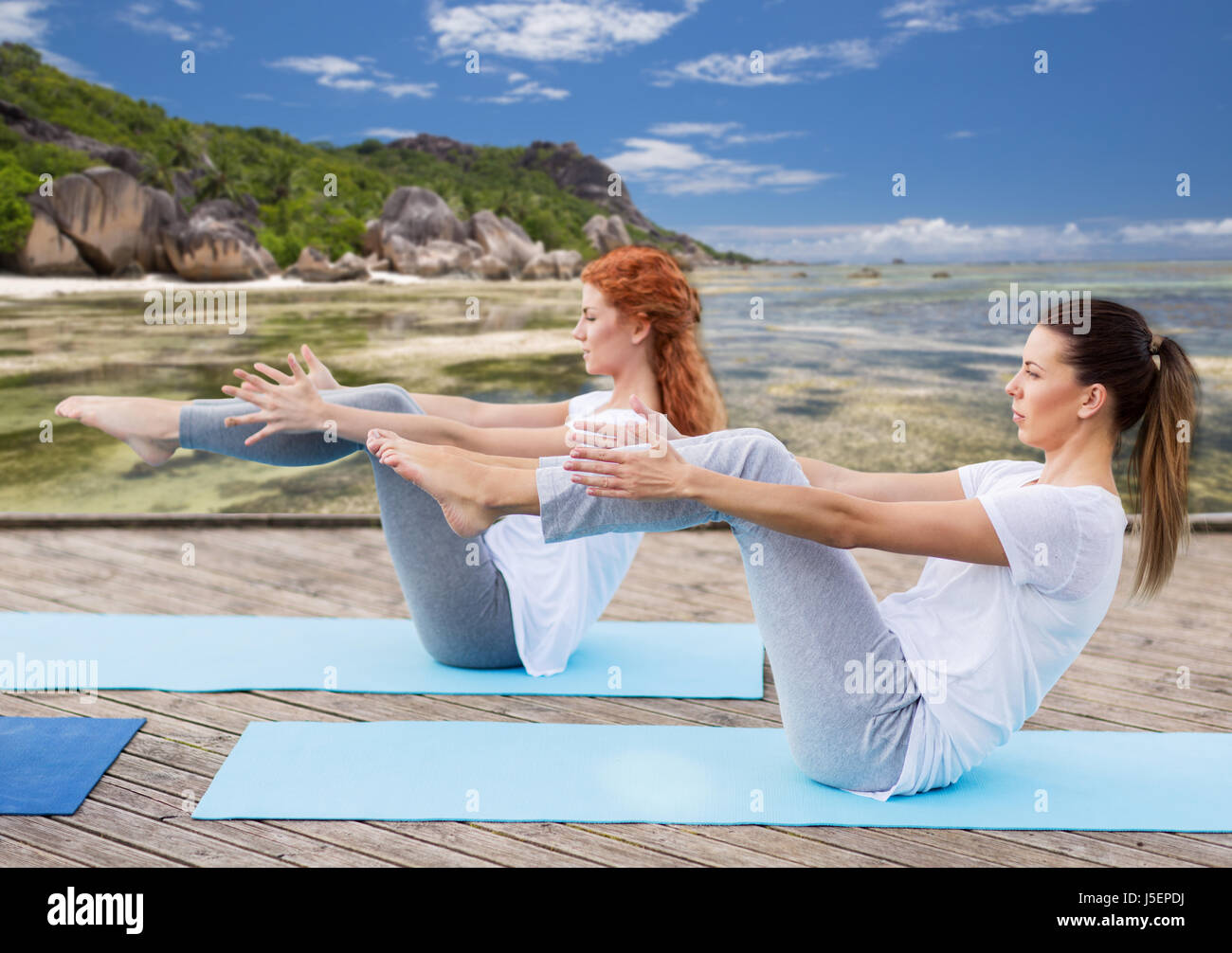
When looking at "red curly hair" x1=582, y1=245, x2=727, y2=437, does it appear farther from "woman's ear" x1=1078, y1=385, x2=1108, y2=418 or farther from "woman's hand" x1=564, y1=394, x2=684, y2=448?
"woman's ear" x1=1078, y1=385, x2=1108, y2=418

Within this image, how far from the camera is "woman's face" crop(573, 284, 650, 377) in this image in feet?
7.97

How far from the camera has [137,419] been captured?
2195 mm

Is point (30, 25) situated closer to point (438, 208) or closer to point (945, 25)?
point (438, 208)

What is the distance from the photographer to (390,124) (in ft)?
29.2

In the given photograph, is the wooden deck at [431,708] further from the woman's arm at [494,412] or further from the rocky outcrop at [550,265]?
the rocky outcrop at [550,265]

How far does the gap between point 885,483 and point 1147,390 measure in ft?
1.70

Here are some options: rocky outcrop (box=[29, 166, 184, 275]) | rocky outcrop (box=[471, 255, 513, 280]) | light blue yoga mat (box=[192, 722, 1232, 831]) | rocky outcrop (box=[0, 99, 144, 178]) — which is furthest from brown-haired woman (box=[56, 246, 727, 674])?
rocky outcrop (box=[0, 99, 144, 178])

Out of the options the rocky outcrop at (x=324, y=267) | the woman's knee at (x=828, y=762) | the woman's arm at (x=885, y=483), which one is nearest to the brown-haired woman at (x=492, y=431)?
the woman's arm at (x=885, y=483)

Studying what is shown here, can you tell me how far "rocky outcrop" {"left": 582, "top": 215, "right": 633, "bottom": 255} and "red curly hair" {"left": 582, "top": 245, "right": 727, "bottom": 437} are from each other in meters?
5.70

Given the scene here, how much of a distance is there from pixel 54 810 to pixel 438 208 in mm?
6814

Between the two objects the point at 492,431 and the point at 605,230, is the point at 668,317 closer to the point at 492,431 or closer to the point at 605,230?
the point at 492,431

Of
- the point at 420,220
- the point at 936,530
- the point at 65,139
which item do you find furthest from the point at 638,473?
the point at 65,139
